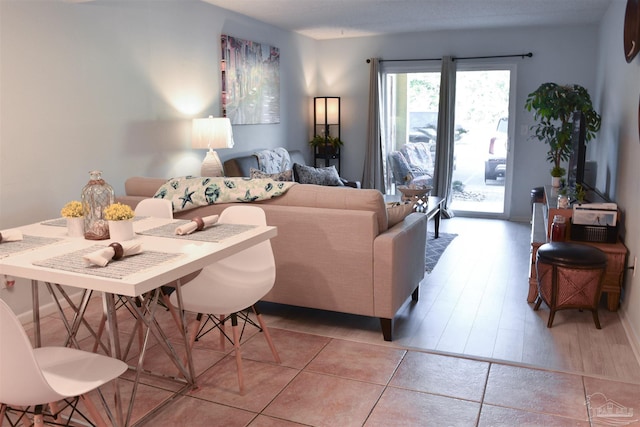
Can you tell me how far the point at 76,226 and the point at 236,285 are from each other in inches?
32.1

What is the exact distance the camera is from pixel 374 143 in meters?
7.83

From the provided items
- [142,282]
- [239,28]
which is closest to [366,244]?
[142,282]

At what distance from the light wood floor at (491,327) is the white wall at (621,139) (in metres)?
0.21

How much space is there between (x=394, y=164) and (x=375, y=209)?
14.5 feet

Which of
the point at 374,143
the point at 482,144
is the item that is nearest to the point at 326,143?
the point at 374,143

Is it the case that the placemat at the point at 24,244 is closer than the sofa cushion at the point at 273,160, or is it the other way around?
the placemat at the point at 24,244

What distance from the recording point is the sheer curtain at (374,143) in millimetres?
7684

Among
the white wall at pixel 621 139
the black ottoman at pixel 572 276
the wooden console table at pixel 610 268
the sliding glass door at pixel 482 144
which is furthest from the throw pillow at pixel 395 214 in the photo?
the sliding glass door at pixel 482 144

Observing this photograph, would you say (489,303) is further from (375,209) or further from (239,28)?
(239,28)

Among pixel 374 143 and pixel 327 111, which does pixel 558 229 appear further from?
pixel 327 111

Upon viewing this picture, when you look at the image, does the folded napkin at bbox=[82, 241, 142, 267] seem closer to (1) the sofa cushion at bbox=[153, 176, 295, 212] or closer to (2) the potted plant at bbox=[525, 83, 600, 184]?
(1) the sofa cushion at bbox=[153, 176, 295, 212]

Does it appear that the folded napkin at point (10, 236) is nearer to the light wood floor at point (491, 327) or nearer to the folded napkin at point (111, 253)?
the folded napkin at point (111, 253)

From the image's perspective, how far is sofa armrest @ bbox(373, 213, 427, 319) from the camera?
318 centimetres

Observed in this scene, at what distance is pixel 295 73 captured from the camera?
7.40 meters
